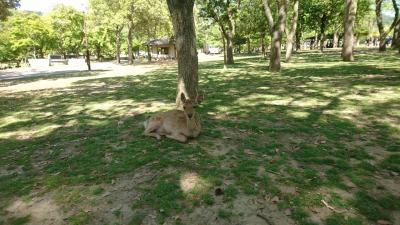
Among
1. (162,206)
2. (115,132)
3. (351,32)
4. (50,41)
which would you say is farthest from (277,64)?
(50,41)

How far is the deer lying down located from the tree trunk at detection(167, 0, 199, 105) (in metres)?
2.41

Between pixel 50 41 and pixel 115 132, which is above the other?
pixel 50 41

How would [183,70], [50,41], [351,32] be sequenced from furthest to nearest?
[50,41] → [351,32] → [183,70]

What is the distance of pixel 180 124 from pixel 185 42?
310cm

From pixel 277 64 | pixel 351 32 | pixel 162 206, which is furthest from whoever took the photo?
pixel 351 32

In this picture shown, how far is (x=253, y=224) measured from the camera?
3629mm

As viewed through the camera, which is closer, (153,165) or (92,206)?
(92,206)

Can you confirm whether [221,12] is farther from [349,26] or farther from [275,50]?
[275,50]

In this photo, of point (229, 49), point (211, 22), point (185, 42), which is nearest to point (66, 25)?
point (211, 22)

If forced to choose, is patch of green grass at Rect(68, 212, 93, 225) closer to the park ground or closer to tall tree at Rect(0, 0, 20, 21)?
the park ground

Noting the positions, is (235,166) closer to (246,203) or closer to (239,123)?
(246,203)

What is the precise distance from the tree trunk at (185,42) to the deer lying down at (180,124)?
2415 mm

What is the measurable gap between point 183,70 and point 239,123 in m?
2.38

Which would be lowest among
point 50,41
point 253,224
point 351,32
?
point 253,224
